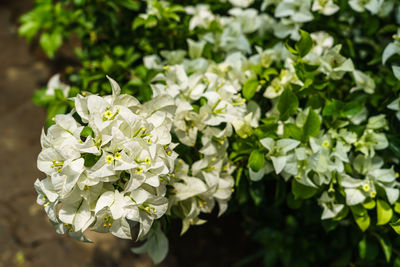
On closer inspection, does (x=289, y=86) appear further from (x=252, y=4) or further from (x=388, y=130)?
(x=252, y=4)

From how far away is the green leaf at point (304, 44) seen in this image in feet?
3.71

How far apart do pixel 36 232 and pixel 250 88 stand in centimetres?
171

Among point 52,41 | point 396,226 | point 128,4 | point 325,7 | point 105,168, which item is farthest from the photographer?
point 52,41

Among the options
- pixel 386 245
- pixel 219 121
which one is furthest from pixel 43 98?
pixel 386 245

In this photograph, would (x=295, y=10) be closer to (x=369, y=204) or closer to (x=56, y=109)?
(x=369, y=204)

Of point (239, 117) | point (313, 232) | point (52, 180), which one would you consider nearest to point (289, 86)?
point (239, 117)

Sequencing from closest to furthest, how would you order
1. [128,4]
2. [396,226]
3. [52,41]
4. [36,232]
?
[396,226]
[128,4]
[52,41]
[36,232]

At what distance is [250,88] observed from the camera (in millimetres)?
1252

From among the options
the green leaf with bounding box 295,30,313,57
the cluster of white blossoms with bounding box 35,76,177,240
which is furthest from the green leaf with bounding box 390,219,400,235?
the cluster of white blossoms with bounding box 35,76,177,240

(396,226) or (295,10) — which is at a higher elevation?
(295,10)

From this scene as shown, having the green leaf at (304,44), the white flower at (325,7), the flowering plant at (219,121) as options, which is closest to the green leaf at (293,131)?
the flowering plant at (219,121)

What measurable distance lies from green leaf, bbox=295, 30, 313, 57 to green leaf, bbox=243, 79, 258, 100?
7.1 inches

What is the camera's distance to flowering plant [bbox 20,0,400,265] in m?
0.91

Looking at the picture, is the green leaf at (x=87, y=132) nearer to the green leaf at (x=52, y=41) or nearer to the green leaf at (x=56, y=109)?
the green leaf at (x=56, y=109)
